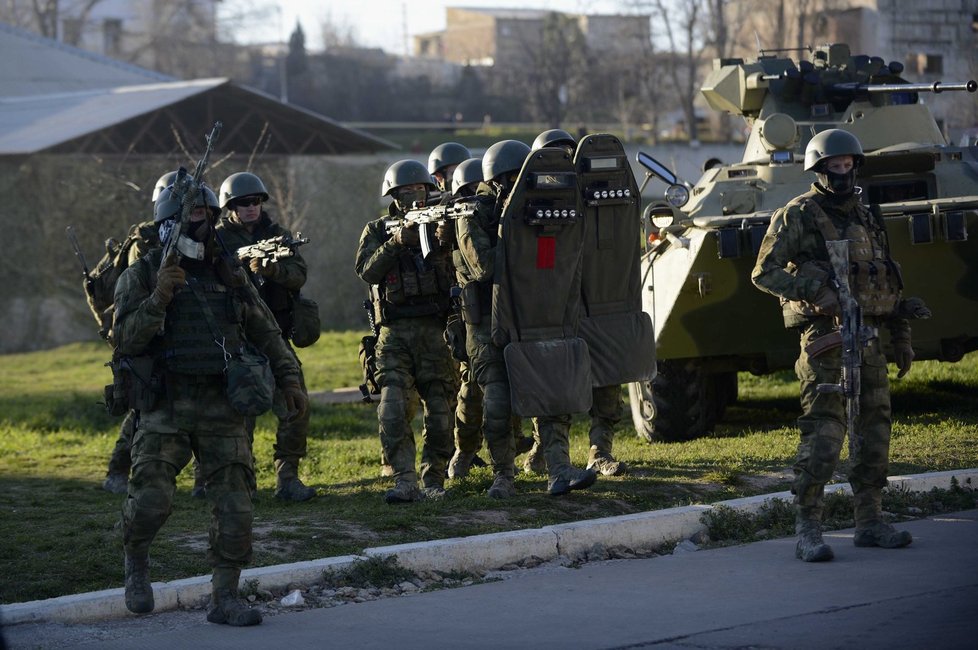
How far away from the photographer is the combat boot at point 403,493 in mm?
9180

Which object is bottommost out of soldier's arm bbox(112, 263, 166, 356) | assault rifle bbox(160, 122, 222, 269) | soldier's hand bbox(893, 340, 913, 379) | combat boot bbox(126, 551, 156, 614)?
combat boot bbox(126, 551, 156, 614)

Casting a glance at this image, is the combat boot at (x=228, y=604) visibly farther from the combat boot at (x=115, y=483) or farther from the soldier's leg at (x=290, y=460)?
the combat boot at (x=115, y=483)

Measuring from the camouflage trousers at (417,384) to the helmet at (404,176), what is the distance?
0.84 meters

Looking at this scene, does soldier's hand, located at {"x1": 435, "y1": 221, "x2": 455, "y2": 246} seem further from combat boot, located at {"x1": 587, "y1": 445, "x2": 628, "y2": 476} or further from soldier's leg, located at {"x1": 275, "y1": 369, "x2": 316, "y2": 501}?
combat boot, located at {"x1": 587, "y1": 445, "x2": 628, "y2": 476}

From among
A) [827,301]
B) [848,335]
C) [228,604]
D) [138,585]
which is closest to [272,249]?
[138,585]

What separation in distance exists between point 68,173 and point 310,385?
386 inches

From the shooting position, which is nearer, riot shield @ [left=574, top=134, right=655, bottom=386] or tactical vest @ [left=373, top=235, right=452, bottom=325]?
riot shield @ [left=574, top=134, right=655, bottom=386]

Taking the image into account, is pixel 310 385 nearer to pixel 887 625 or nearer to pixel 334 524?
pixel 334 524

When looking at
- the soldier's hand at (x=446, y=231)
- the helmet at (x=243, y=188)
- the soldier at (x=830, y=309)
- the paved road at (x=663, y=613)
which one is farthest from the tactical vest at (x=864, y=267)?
the helmet at (x=243, y=188)

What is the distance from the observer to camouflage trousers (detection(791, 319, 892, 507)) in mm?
7680

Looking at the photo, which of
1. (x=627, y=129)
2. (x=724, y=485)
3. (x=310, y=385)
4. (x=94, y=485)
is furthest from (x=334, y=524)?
(x=627, y=129)

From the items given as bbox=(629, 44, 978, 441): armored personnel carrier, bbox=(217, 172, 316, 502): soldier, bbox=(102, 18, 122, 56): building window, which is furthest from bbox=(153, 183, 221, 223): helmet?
bbox=(102, 18, 122, 56): building window

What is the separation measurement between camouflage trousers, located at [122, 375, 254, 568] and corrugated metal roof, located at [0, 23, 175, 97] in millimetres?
32143

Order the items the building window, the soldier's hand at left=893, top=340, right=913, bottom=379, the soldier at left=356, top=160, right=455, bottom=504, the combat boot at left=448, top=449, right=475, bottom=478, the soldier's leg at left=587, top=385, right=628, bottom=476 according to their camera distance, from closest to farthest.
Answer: the soldier's hand at left=893, top=340, right=913, bottom=379 < the soldier at left=356, top=160, right=455, bottom=504 < the soldier's leg at left=587, top=385, right=628, bottom=476 < the combat boot at left=448, top=449, right=475, bottom=478 < the building window
